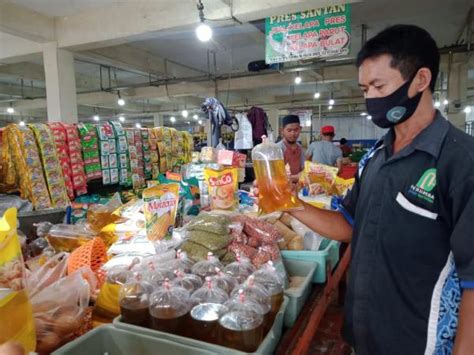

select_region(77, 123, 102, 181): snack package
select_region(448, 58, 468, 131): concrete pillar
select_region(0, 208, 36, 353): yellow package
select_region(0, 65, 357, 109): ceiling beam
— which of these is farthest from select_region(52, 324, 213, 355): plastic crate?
select_region(448, 58, 468, 131): concrete pillar

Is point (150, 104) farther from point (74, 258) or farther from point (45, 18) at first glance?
point (74, 258)

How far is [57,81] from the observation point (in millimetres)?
5992

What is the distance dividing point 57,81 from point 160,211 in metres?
5.49

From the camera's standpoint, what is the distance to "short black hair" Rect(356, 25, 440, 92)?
3.57ft

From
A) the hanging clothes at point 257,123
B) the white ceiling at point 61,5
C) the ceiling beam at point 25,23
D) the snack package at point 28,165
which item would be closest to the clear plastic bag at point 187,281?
the snack package at point 28,165

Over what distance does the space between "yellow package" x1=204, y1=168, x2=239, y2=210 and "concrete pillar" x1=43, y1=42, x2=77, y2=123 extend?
16.7 feet

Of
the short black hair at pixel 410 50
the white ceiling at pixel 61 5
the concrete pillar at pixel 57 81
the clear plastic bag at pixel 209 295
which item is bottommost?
the clear plastic bag at pixel 209 295

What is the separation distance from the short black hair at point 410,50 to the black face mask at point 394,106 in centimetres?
5

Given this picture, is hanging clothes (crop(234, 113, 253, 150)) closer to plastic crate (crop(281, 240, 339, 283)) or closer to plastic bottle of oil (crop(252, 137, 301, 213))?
plastic crate (crop(281, 240, 339, 283))

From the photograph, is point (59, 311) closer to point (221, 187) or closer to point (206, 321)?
point (206, 321)

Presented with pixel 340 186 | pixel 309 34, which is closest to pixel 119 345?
pixel 340 186

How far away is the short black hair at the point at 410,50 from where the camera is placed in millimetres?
1087

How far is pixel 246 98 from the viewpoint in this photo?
16.2 meters

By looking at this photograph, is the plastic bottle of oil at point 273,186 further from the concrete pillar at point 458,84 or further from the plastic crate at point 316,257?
the concrete pillar at point 458,84
